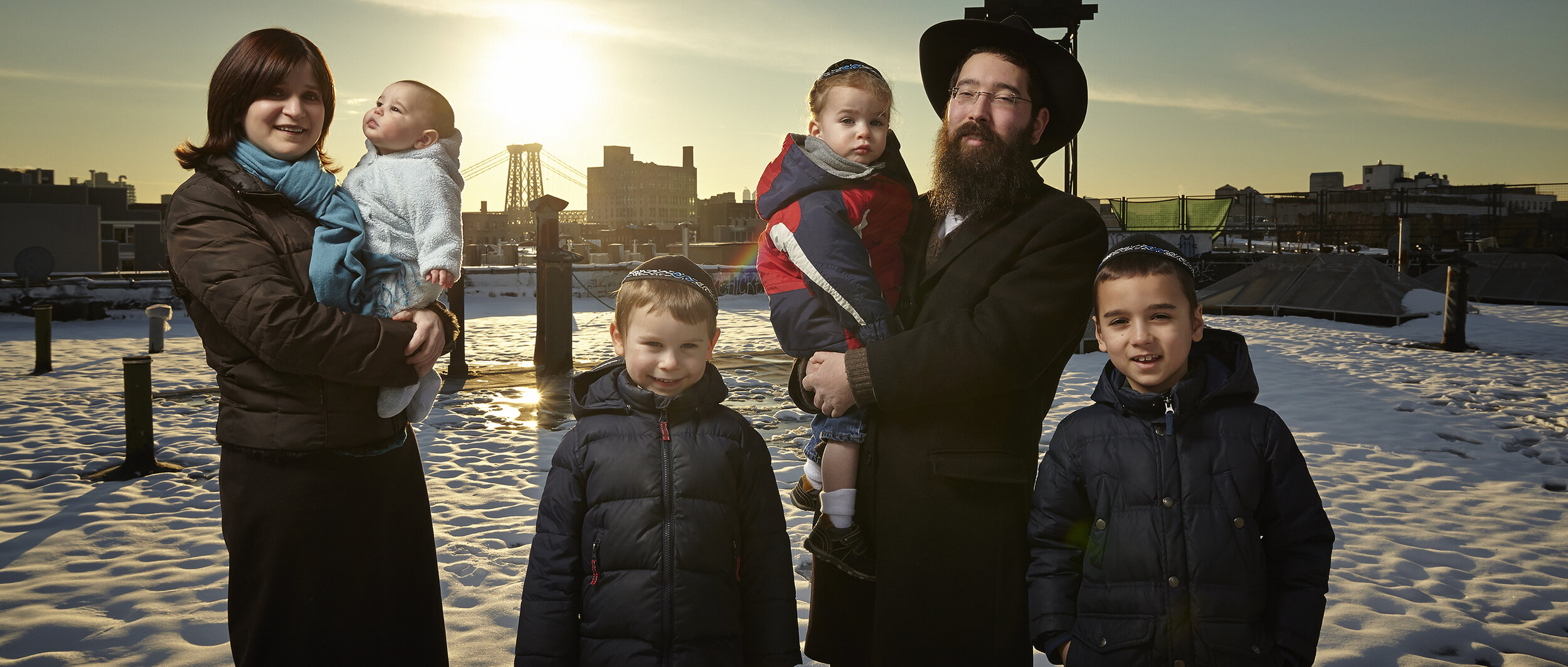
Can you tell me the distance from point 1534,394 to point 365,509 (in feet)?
35.3

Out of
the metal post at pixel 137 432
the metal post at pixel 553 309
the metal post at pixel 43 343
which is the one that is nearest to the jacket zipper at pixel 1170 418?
the metal post at pixel 137 432

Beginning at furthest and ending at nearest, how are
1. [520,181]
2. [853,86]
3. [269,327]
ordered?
[520,181] → [853,86] → [269,327]

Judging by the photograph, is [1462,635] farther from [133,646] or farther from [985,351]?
[133,646]

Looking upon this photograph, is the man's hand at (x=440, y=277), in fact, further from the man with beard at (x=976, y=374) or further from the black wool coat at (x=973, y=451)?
the black wool coat at (x=973, y=451)

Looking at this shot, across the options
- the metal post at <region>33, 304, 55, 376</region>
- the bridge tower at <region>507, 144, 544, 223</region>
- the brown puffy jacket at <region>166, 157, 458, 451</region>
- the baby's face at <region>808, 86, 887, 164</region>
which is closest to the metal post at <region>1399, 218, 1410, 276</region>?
the baby's face at <region>808, 86, 887, 164</region>

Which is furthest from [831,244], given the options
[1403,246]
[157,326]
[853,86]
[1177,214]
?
[1177,214]

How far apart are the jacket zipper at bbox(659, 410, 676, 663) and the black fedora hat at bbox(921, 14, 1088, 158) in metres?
1.16

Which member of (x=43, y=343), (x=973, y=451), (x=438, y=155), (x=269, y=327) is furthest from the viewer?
(x=43, y=343)

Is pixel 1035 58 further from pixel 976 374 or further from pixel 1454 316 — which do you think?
pixel 1454 316

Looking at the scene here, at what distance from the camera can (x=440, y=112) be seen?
2.24 metres

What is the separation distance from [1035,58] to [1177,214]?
23.7 m

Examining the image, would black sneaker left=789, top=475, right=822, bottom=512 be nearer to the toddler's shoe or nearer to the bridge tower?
the toddler's shoe

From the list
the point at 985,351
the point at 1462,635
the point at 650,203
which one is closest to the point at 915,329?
the point at 985,351

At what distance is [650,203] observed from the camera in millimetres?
152500
